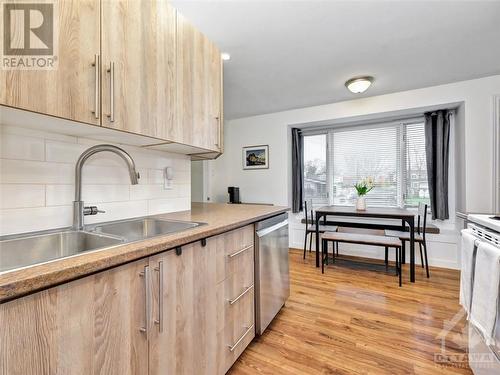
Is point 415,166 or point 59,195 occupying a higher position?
point 415,166

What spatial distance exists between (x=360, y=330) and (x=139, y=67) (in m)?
2.28

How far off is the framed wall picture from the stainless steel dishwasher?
2.30 m

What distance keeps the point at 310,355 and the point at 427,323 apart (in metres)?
1.08

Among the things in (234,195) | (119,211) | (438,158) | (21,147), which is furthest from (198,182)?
(438,158)

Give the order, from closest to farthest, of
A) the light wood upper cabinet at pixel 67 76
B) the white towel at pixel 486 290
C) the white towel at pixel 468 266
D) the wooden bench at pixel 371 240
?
the light wood upper cabinet at pixel 67 76 → the white towel at pixel 486 290 → the white towel at pixel 468 266 → the wooden bench at pixel 371 240

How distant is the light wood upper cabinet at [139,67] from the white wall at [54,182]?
34 centimetres

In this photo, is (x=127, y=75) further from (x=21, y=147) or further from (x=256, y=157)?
(x=256, y=157)

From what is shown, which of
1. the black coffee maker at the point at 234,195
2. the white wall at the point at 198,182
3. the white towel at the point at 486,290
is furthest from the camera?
the white wall at the point at 198,182

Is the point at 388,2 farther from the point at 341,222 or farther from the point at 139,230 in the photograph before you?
the point at 341,222

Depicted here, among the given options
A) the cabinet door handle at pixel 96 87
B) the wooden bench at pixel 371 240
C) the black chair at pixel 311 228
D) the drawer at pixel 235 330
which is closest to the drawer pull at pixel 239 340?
the drawer at pixel 235 330

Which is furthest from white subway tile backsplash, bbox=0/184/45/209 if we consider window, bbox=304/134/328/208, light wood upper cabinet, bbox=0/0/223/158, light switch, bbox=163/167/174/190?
window, bbox=304/134/328/208

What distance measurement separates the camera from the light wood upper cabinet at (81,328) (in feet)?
1.77

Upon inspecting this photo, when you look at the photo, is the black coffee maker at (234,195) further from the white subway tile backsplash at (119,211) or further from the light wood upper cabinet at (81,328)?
the light wood upper cabinet at (81,328)

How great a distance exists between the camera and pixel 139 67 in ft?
3.77
